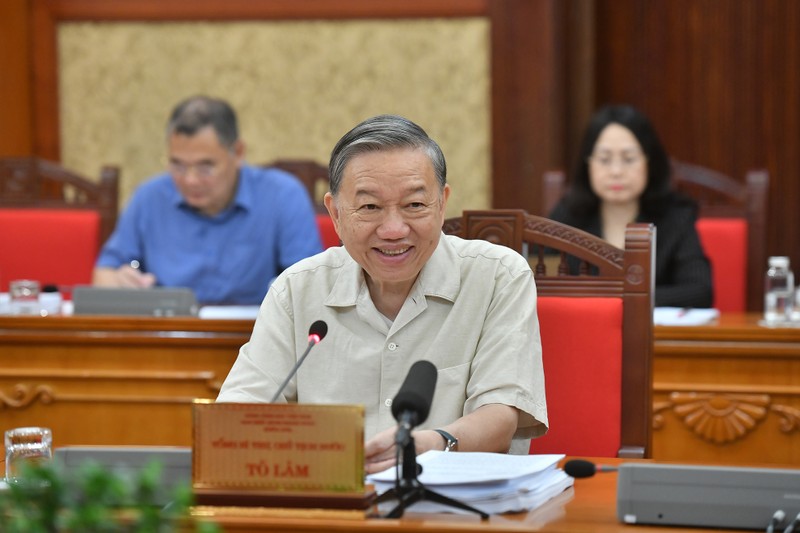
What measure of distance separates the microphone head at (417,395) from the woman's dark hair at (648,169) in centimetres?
245

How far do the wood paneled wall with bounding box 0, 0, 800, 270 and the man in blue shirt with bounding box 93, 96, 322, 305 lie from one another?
1.50m

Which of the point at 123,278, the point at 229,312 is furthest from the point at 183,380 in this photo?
the point at 123,278

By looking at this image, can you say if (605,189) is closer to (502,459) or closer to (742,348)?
(742,348)

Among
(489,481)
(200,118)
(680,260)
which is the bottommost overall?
(489,481)

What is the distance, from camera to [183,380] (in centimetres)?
332

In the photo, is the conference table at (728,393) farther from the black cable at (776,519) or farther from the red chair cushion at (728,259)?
the black cable at (776,519)

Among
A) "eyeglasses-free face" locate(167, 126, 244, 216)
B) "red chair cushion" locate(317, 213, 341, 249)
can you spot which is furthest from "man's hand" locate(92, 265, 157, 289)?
"red chair cushion" locate(317, 213, 341, 249)

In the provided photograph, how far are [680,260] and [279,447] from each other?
2.47 meters

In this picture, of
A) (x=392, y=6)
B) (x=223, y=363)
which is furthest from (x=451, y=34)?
(x=223, y=363)

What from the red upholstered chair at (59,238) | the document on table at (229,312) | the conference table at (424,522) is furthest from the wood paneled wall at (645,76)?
the conference table at (424,522)

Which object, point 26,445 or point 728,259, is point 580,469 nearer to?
point 26,445

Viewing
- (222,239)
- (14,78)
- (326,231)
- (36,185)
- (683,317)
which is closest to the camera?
(683,317)

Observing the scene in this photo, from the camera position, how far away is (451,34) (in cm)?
545

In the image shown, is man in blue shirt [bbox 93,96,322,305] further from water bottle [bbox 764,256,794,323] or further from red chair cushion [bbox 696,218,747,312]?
water bottle [bbox 764,256,794,323]
